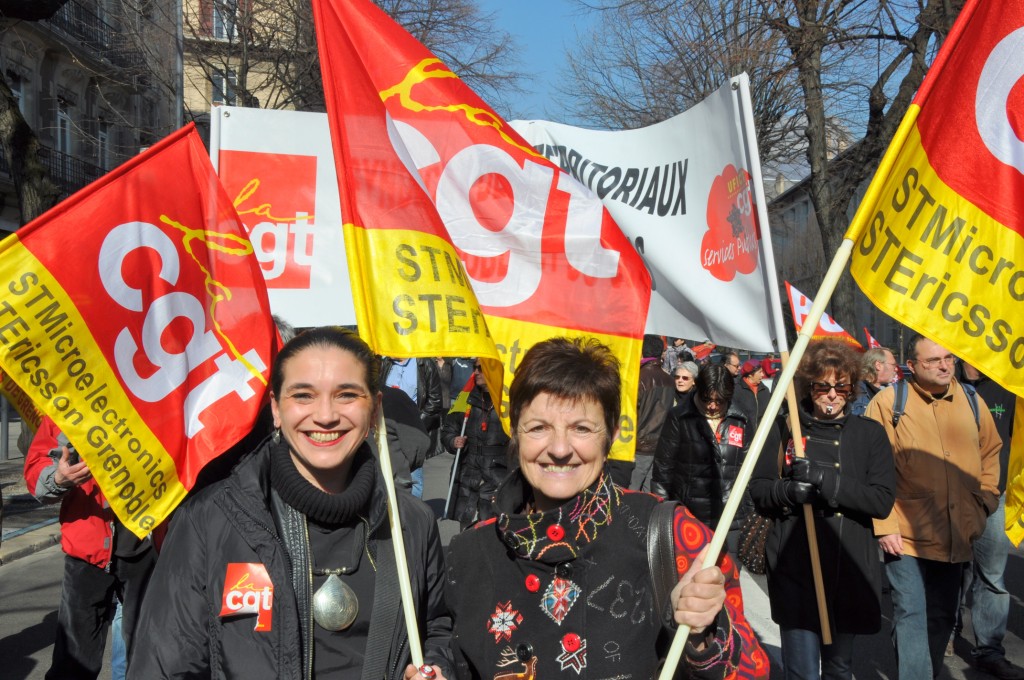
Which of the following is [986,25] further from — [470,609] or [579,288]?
[470,609]

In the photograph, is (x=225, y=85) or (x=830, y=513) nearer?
(x=830, y=513)

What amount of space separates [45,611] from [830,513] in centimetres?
548

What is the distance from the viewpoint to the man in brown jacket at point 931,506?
196 inches

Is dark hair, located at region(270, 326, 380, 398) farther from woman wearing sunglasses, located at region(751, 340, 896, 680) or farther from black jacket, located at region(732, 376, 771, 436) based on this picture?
black jacket, located at region(732, 376, 771, 436)

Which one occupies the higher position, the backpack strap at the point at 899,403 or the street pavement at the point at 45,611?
the backpack strap at the point at 899,403

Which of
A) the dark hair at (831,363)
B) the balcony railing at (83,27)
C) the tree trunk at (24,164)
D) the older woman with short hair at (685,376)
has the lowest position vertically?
the older woman with short hair at (685,376)

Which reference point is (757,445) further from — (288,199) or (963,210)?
(288,199)

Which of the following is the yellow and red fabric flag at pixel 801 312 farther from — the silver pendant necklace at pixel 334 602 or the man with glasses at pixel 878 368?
the silver pendant necklace at pixel 334 602

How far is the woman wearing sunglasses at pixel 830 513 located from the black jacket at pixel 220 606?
2.45m

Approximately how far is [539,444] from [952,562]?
3.35 m

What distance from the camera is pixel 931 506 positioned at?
5.08 metres

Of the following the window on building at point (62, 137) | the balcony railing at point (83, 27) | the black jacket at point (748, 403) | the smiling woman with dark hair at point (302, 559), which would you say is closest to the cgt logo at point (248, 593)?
the smiling woman with dark hair at point (302, 559)

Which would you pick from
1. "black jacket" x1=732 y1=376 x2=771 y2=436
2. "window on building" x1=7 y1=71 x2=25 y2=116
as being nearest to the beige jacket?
"black jacket" x1=732 y1=376 x2=771 y2=436

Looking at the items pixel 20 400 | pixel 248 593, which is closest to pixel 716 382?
pixel 20 400
